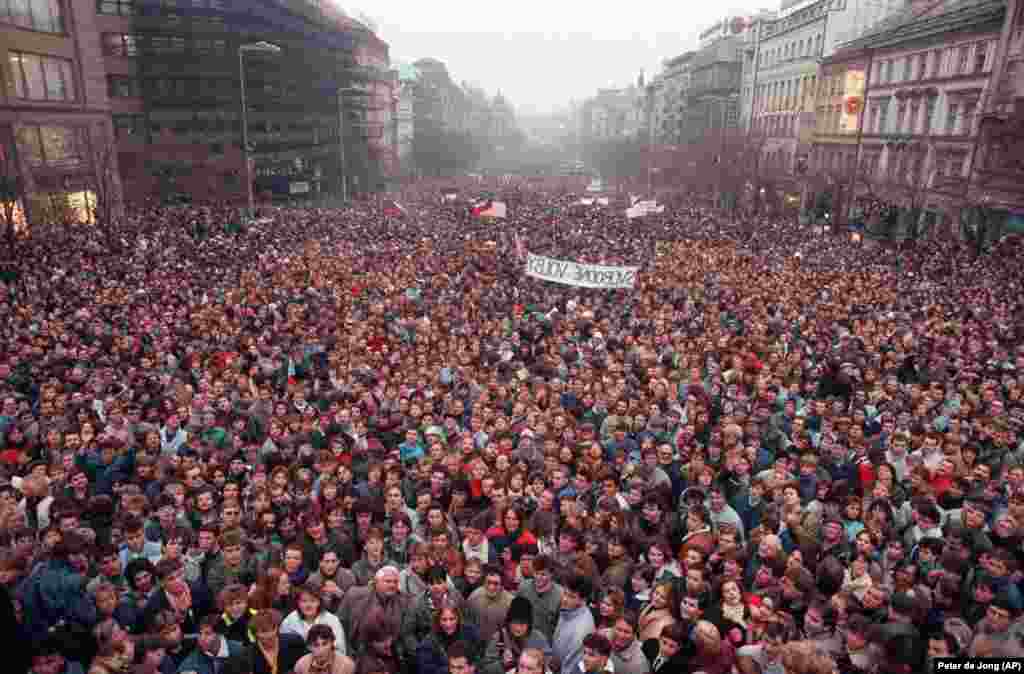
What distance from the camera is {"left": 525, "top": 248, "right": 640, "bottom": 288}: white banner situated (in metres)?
19.3

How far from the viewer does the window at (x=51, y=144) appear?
1268 inches

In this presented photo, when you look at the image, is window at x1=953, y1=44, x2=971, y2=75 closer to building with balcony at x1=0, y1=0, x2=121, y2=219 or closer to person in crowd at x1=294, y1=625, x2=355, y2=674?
building with balcony at x1=0, y1=0, x2=121, y2=219

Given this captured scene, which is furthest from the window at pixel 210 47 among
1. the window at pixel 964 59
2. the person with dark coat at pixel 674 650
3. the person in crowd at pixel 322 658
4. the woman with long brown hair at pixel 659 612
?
the person with dark coat at pixel 674 650

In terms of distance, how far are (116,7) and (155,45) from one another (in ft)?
10.4

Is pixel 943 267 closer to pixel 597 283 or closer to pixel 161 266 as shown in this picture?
pixel 597 283

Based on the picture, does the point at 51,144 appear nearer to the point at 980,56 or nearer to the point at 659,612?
the point at 659,612

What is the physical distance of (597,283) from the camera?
63.7 ft

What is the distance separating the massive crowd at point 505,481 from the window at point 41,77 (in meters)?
18.1

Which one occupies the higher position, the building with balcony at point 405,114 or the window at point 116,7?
the window at point 116,7

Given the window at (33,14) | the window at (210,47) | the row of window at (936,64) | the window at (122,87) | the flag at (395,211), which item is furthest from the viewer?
the window at (210,47)

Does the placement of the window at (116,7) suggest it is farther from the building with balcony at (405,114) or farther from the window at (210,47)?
the building with balcony at (405,114)

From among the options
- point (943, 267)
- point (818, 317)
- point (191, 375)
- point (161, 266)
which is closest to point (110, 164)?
point (161, 266)

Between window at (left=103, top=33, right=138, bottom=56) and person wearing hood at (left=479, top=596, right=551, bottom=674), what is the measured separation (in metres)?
56.7

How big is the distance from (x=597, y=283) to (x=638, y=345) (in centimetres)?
467
